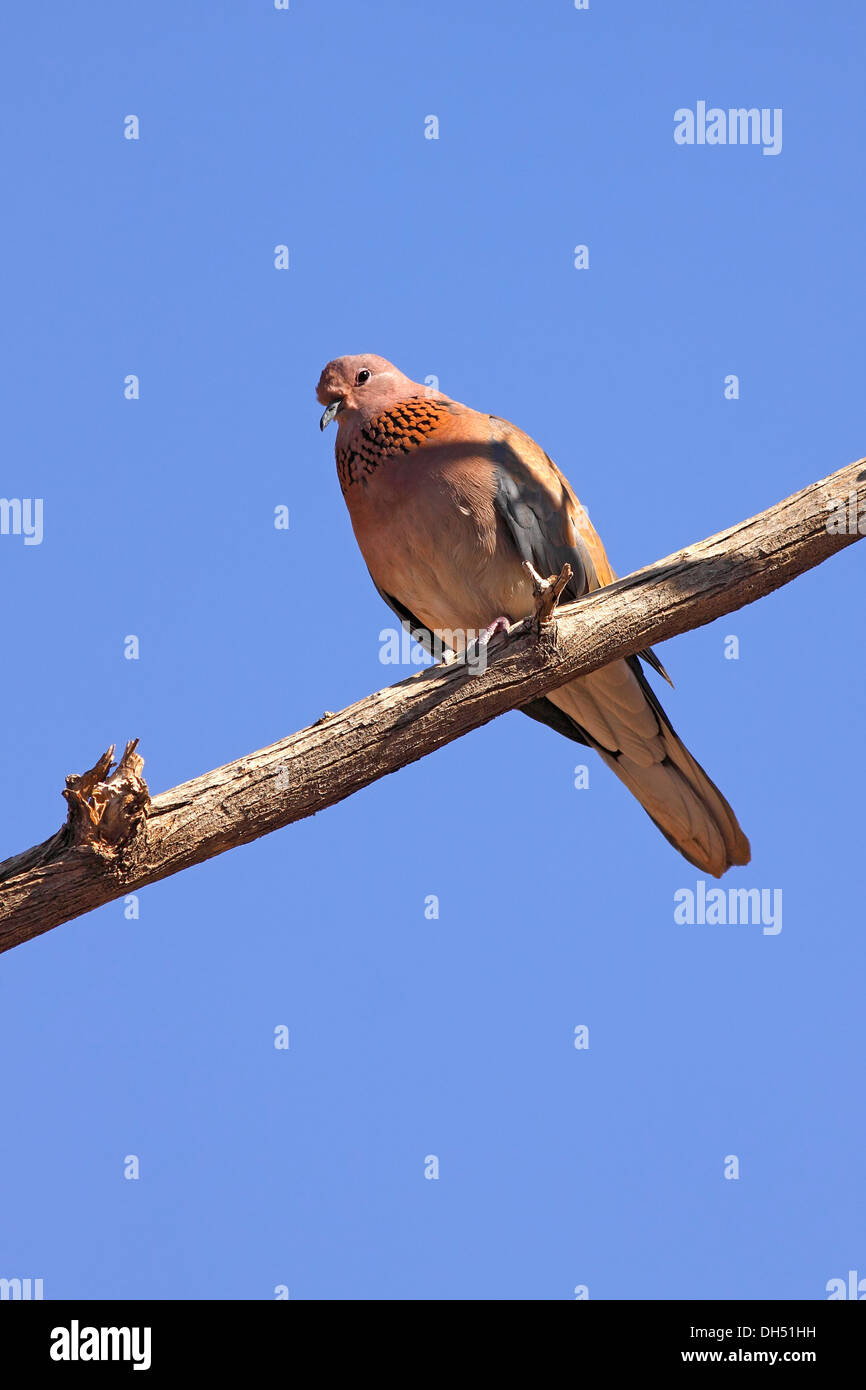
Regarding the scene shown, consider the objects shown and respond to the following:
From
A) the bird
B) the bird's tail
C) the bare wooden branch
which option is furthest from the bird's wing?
the bare wooden branch

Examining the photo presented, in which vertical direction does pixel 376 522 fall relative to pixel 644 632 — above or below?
above

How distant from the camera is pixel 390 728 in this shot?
396cm

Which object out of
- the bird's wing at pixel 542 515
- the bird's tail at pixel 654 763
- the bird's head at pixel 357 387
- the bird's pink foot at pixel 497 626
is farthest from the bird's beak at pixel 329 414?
the bird's tail at pixel 654 763

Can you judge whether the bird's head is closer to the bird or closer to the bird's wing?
the bird

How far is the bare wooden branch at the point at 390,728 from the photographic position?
11.8 feet

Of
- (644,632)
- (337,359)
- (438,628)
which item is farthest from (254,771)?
(337,359)

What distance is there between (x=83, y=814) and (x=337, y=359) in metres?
2.56

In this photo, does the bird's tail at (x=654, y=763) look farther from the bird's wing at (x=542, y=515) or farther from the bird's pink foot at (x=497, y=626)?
the bird's pink foot at (x=497, y=626)

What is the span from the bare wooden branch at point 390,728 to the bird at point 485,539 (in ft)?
2.71

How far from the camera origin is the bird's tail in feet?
16.8

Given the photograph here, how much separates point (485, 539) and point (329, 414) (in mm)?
886

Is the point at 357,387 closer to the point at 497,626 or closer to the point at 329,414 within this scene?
the point at 329,414

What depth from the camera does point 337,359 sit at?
537 cm
